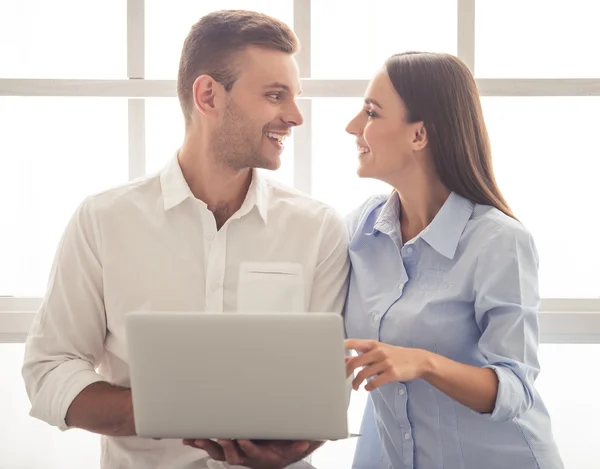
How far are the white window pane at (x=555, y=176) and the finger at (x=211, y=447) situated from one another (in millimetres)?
1308

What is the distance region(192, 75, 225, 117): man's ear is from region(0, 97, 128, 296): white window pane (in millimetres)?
495

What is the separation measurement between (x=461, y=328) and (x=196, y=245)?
698mm

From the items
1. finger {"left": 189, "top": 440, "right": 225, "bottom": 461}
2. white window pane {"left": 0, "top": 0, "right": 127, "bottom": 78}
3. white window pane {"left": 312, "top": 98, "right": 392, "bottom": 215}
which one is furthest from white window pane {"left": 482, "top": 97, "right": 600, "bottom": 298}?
finger {"left": 189, "top": 440, "right": 225, "bottom": 461}

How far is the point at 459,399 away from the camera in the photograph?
5.70ft

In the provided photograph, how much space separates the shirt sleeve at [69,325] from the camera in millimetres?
1866

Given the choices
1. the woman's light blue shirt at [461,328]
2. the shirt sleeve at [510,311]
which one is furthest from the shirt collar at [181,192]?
the shirt sleeve at [510,311]

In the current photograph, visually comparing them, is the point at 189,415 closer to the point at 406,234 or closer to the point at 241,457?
the point at 241,457

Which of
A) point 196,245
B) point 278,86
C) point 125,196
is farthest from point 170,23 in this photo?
point 196,245

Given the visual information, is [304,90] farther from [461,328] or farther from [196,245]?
[461,328]

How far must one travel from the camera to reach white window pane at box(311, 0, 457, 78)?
248cm

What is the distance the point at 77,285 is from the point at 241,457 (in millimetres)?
627

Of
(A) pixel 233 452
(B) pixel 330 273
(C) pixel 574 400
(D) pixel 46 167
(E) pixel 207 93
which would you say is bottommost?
(C) pixel 574 400

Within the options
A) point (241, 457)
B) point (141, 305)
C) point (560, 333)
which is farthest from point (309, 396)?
point (560, 333)

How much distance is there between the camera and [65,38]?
2.51m
